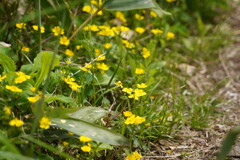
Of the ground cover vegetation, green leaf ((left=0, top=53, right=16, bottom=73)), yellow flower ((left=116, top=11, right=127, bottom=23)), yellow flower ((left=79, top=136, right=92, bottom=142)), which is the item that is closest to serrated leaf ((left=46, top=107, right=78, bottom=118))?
the ground cover vegetation

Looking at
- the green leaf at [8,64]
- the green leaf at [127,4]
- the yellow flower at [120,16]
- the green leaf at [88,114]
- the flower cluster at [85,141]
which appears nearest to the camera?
the flower cluster at [85,141]

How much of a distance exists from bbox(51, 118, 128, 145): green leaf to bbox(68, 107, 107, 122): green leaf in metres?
0.05

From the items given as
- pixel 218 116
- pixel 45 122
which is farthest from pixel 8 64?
pixel 218 116

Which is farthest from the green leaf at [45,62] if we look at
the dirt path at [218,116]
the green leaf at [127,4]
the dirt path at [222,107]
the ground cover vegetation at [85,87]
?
the dirt path at [222,107]

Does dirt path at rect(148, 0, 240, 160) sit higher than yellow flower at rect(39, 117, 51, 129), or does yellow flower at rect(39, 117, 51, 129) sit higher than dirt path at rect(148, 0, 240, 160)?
yellow flower at rect(39, 117, 51, 129)

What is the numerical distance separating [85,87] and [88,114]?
0.36 meters

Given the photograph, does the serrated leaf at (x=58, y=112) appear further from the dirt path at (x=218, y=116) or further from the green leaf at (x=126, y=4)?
the green leaf at (x=126, y=4)

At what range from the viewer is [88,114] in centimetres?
166

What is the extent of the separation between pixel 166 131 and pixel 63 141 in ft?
1.99

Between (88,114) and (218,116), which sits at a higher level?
(88,114)

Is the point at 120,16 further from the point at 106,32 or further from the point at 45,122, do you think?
the point at 45,122

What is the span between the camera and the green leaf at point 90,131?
1.51 metres

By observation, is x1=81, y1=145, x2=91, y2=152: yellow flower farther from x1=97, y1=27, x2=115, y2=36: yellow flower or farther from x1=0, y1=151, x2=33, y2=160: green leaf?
x1=97, y1=27, x2=115, y2=36: yellow flower

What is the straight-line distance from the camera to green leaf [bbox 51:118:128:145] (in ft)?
4.94
